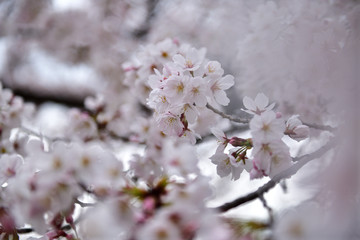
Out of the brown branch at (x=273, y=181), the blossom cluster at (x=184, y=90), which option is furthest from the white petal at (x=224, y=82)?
the brown branch at (x=273, y=181)

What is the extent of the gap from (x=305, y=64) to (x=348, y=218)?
2.63ft

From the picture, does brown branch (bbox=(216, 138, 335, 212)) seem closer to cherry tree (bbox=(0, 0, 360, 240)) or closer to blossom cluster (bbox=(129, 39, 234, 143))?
cherry tree (bbox=(0, 0, 360, 240))

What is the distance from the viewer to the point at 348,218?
630 mm

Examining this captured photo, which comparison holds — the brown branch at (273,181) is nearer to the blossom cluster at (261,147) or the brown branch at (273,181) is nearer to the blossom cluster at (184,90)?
the blossom cluster at (261,147)

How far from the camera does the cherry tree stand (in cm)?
61

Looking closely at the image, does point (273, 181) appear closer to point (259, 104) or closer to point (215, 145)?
point (259, 104)

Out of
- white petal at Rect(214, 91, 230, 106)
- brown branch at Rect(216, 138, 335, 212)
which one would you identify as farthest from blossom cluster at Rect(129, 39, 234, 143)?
brown branch at Rect(216, 138, 335, 212)

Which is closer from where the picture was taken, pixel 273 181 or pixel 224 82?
pixel 273 181

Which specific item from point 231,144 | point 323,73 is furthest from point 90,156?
point 323,73

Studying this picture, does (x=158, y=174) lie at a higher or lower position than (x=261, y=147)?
Result: lower

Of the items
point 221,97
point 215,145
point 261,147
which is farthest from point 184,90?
point 215,145

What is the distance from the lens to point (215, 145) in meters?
1.30

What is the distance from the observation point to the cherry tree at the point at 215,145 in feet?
2.01

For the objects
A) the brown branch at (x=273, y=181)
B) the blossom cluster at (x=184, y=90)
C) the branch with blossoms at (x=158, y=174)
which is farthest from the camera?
the blossom cluster at (x=184, y=90)
